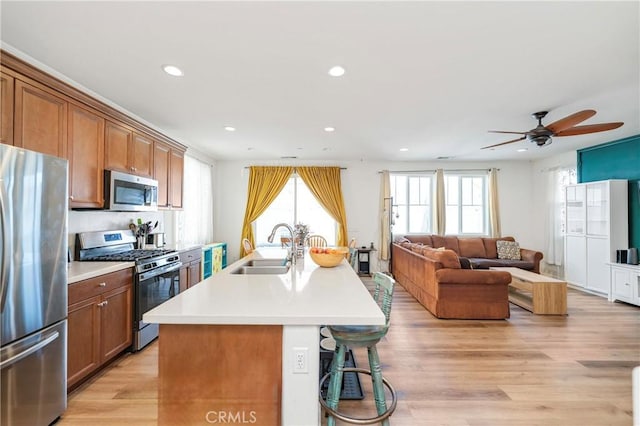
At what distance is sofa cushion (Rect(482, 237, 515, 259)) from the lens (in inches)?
239

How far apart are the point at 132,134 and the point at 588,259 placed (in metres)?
7.13

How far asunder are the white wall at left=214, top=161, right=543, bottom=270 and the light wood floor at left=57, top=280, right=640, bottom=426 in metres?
3.07

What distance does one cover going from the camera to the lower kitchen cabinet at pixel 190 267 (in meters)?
3.74

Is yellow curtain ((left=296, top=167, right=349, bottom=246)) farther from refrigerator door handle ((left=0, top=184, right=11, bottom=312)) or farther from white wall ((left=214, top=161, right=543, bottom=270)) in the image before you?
refrigerator door handle ((left=0, top=184, right=11, bottom=312))

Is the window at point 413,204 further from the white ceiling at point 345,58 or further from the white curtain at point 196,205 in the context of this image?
the white curtain at point 196,205

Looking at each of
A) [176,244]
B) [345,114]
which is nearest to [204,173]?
[176,244]

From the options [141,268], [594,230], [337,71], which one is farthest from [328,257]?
[594,230]

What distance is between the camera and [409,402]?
2.09 metres

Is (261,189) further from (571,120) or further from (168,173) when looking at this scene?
(571,120)

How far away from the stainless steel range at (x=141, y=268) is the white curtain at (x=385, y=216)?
430 cm

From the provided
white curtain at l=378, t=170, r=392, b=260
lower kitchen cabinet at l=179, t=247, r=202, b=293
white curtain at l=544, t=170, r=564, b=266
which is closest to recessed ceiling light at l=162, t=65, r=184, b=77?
lower kitchen cabinet at l=179, t=247, r=202, b=293

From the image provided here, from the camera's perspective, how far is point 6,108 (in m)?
1.91

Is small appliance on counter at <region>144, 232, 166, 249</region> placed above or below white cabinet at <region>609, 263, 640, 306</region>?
above

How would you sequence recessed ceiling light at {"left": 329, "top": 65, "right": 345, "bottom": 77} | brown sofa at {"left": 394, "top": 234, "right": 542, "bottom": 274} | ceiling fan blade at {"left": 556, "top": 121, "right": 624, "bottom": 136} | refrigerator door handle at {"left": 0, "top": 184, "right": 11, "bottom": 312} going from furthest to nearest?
1. brown sofa at {"left": 394, "top": 234, "right": 542, "bottom": 274}
2. ceiling fan blade at {"left": 556, "top": 121, "right": 624, "bottom": 136}
3. recessed ceiling light at {"left": 329, "top": 65, "right": 345, "bottom": 77}
4. refrigerator door handle at {"left": 0, "top": 184, "right": 11, "bottom": 312}
